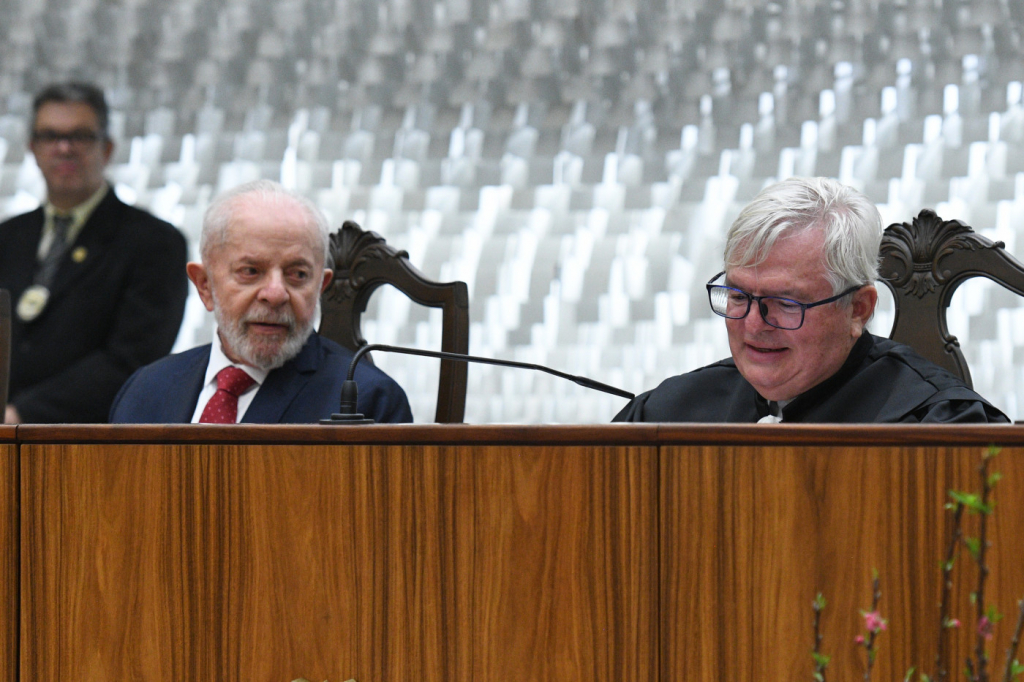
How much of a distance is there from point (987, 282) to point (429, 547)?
181 centimetres

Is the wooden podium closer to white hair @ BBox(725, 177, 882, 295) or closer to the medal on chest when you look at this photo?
white hair @ BBox(725, 177, 882, 295)

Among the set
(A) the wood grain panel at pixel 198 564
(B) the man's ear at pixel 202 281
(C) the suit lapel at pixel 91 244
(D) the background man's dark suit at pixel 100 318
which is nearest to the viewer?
(A) the wood grain panel at pixel 198 564

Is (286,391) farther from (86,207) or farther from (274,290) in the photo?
(86,207)

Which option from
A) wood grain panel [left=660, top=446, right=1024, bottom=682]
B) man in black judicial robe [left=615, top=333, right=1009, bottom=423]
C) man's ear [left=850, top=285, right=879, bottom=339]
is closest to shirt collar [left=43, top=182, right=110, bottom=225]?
man in black judicial robe [left=615, top=333, right=1009, bottom=423]

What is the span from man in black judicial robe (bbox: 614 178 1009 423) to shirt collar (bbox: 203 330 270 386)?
85 centimetres

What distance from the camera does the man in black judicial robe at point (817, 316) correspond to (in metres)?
1.69

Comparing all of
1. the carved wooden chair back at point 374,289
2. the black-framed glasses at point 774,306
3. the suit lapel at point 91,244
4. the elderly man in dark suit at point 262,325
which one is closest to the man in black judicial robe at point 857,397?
the black-framed glasses at point 774,306

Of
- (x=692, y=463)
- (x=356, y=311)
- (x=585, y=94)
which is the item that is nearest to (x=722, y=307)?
(x=692, y=463)

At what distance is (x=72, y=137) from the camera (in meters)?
3.00

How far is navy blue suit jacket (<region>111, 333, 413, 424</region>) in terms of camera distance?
203 cm

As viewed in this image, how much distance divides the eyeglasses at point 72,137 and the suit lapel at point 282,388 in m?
1.19

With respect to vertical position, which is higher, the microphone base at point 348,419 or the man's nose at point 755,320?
the man's nose at point 755,320

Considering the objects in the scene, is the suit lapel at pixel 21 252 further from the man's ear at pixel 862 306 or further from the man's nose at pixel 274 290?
the man's ear at pixel 862 306

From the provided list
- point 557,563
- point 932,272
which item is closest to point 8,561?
point 557,563
